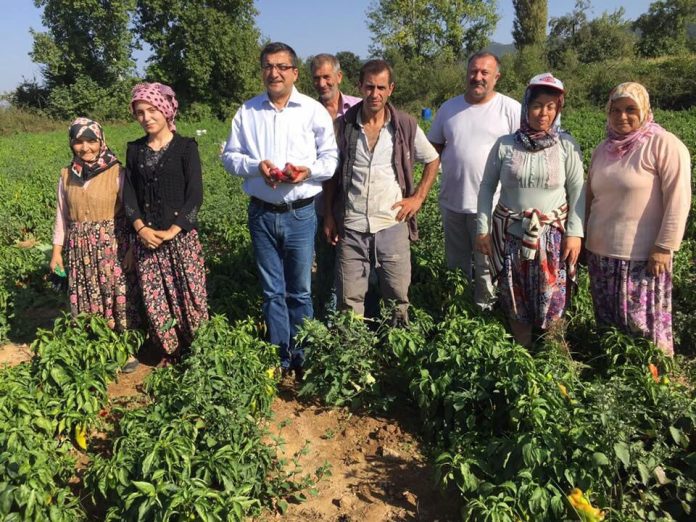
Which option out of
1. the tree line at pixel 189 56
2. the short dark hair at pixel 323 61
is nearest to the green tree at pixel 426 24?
the tree line at pixel 189 56

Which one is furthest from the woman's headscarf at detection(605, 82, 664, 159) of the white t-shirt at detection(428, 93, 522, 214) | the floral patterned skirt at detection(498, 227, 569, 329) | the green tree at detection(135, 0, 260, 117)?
the green tree at detection(135, 0, 260, 117)

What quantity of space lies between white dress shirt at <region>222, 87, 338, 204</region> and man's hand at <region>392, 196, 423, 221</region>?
1.50 feet

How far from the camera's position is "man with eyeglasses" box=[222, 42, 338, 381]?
305 cm

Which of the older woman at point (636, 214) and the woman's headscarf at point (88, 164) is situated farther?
the woman's headscarf at point (88, 164)

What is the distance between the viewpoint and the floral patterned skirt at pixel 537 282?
3102 millimetres

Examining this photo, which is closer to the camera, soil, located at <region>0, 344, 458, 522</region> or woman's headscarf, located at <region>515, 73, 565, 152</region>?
soil, located at <region>0, 344, 458, 522</region>

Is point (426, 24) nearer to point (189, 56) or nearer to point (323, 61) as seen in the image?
point (189, 56)

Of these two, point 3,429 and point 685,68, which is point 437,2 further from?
point 3,429

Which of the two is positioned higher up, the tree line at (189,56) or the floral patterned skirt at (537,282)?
the tree line at (189,56)

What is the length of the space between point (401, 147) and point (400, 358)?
3.98 feet

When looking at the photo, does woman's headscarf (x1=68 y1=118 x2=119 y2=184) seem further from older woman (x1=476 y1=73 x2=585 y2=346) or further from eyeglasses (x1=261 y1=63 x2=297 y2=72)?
older woman (x1=476 y1=73 x2=585 y2=346)

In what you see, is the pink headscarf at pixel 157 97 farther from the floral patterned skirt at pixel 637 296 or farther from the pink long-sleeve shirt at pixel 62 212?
the floral patterned skirt at pixel 637 296

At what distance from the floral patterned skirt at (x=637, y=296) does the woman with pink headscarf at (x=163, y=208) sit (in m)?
2.40

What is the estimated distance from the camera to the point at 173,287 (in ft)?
11.4
